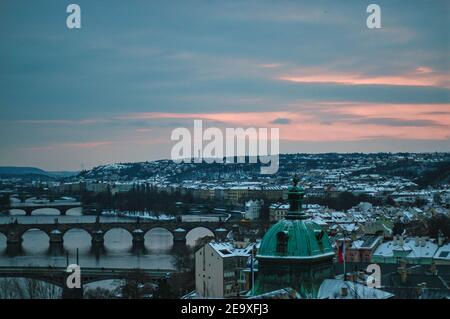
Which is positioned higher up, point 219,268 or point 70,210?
point 219,268

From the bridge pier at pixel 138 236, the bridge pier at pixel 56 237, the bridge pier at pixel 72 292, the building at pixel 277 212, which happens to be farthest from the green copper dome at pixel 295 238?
the building at pixel 277 212

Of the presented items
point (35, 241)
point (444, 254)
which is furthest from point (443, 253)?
point (35, 241)

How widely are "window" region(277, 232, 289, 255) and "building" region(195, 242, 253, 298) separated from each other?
18.2 ft

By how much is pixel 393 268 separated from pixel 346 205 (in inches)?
1022

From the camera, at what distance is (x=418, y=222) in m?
26.0

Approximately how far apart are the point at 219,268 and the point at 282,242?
23.0 feet

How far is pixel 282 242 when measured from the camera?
7.47 m

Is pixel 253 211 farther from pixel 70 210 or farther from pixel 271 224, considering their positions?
pixel 70 210

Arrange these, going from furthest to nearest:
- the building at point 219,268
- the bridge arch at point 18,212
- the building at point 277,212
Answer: the bridge arch at point 18,212 < the building at point 277,212 < the building at point 219,268

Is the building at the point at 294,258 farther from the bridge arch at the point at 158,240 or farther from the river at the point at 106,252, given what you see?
the bridge arch at the point at 158,240

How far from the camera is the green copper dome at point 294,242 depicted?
741cm
